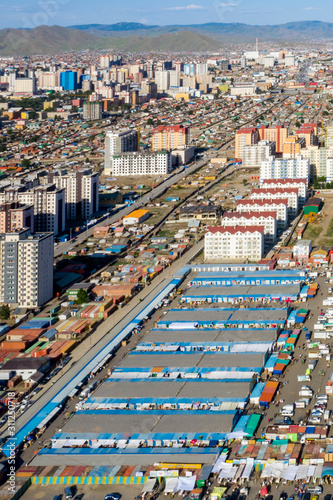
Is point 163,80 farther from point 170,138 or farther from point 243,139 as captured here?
point 243,139

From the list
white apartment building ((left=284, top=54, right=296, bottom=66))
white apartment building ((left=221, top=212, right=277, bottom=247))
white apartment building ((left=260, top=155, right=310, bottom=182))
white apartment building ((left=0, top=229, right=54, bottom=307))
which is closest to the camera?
white apartment building ((left=0, top=229, right=54, bottom=307))

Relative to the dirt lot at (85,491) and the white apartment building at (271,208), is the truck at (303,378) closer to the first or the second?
the dirt lot at (85,491)

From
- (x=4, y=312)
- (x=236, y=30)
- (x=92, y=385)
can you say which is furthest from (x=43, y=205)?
(x=236, y=30)

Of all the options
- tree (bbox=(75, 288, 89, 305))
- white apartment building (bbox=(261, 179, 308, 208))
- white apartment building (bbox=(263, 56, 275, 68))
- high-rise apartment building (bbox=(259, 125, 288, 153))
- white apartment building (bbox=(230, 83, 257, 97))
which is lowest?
tree (bbox=(75, 288, 89, 305))

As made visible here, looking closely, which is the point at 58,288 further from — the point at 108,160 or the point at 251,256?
the point at 108,160

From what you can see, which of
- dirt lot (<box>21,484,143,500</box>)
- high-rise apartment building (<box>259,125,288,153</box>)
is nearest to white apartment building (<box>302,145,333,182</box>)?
high-rise apartment building (<box>259,125,288,153</box>)

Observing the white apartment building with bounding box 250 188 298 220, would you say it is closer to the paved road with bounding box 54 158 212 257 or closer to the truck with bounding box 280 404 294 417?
the paved road with bounding box 54 158 212 257
